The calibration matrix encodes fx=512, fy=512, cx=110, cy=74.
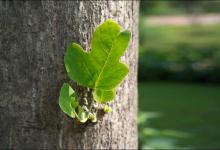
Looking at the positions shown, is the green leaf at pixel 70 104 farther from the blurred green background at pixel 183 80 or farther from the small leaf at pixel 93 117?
the blurred green background at pixel 183 80

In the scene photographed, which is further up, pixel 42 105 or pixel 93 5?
pixel 93 5

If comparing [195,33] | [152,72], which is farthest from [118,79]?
[195,33]

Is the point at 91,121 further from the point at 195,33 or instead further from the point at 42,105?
the point at 195,33

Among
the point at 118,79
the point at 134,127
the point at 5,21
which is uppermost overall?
the point at 5,21

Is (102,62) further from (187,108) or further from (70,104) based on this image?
(187,108)

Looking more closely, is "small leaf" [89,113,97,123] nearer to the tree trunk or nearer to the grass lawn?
the tree trunk

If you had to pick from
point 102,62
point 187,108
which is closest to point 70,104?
point 102,62

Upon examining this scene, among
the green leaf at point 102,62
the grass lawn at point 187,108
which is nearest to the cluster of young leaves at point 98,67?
the green leaf at point 102,62
